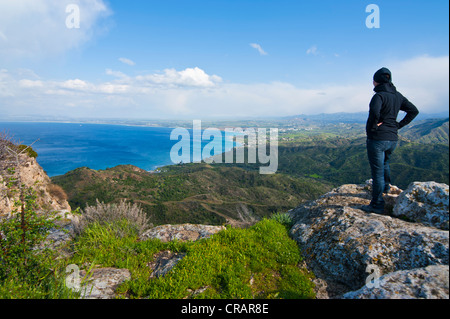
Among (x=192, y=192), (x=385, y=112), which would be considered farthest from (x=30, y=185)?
(x=192, y=192)

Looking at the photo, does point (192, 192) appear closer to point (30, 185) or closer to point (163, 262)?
point (163, 262)

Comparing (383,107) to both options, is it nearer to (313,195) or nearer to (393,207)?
(393,207)

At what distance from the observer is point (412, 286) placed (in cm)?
268

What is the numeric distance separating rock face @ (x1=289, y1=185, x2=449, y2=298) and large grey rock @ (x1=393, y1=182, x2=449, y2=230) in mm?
199

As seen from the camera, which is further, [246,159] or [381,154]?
[246,159]

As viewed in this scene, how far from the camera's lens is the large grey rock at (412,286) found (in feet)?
8.25

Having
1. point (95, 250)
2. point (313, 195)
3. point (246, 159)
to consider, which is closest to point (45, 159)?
point (246, 159)

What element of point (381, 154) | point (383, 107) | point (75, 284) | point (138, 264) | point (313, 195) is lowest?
point (313, 195)

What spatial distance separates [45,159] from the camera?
13200 centimetres

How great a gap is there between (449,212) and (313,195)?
277 ft

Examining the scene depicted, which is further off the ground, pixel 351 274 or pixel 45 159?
pixel 351 274

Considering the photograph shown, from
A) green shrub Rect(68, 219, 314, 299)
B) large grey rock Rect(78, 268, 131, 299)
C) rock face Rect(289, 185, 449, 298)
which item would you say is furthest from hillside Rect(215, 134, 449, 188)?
large grey rock Rect(78, 268, 131, 299)

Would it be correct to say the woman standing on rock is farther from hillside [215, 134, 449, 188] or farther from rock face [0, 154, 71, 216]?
hillside [215, 134, 449, 188]
